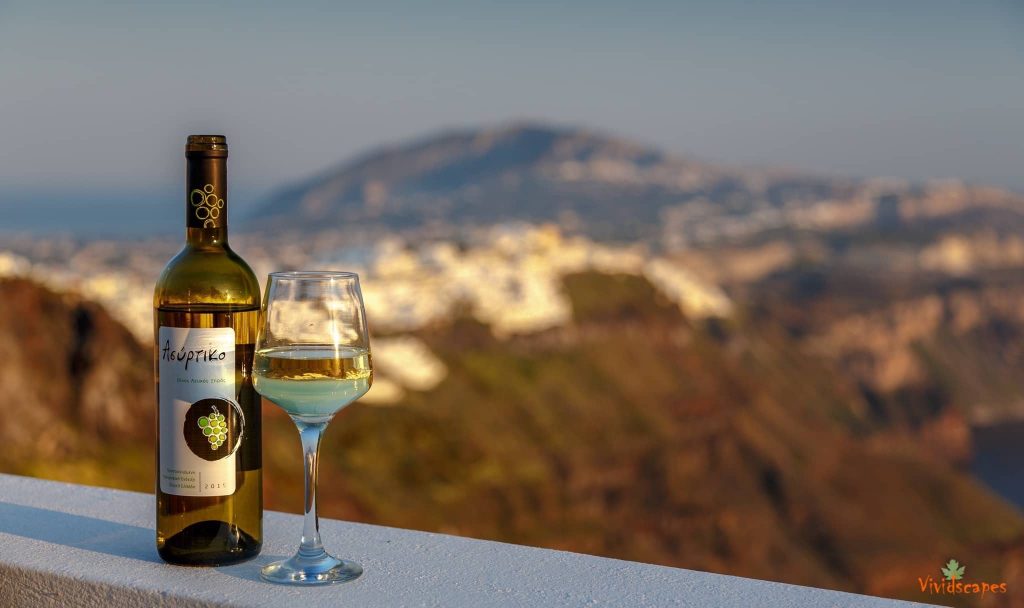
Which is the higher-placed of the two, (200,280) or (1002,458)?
(200,280)

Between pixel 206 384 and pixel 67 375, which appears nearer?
pixel 206 384

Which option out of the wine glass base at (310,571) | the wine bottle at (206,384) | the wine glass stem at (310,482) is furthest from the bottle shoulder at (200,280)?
the wine glass base at (310,571)

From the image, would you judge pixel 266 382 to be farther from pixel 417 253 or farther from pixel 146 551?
pixel 417 253

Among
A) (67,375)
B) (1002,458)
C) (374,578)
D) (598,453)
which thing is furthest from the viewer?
(1002,458)

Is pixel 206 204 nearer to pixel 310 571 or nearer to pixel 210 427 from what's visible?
pixel 210 427

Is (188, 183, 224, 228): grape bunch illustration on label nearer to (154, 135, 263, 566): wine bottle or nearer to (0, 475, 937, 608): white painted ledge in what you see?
(154, 135, 263, 566): wine bottle

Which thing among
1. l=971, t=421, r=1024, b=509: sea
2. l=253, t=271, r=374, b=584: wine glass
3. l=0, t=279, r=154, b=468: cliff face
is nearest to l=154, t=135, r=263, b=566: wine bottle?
l=253, t=271, r=374, b=584: wine glass

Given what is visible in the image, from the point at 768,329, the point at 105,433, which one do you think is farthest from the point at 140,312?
the point at 768,329

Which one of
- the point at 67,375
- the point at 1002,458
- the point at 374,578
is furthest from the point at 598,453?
the point at 1002,458
